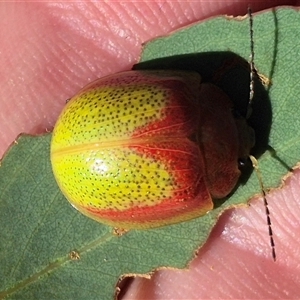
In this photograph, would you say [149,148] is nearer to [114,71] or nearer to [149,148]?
[149,148]

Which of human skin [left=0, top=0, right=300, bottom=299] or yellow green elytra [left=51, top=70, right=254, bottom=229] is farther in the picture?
human skin [left=0, top=0, right=300, bottom=299]

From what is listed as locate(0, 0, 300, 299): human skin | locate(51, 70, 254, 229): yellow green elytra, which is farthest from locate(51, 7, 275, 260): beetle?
locate(0, 0, 300, 299): human skin

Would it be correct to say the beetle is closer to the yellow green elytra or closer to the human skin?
the yellow green elytra

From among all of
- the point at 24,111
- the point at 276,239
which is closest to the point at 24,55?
the point at 24,111

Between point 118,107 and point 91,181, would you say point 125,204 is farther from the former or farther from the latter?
point 118,107

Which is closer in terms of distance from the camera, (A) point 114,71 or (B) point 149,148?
(B) point 149,148

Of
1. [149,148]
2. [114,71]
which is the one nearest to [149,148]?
[149,148]
